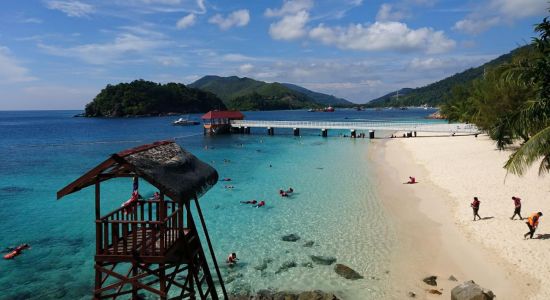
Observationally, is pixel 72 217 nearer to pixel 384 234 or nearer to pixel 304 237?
pixel 304 237

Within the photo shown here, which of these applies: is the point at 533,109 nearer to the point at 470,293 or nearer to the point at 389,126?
the point at 470,293

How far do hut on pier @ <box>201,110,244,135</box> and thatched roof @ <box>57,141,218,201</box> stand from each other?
206ft

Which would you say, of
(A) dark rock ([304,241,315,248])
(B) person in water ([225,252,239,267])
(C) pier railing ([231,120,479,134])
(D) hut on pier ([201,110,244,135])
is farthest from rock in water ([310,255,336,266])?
(D) hut on pier ([201,110,244,135])

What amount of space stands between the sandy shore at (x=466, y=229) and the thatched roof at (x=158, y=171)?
728 cm

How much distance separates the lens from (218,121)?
7519 centimetres

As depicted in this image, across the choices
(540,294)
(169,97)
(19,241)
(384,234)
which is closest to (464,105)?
(384,234)

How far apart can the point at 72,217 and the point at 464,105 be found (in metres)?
55.8

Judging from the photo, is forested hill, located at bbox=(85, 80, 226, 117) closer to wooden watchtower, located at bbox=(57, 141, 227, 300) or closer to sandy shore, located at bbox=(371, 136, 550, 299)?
sandy shore, located at bbox=(371, 136, 550, 299)

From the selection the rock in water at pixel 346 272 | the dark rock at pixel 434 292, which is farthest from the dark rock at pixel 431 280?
the rock in water at pixel 346 272

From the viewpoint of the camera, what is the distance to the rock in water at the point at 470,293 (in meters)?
10.4

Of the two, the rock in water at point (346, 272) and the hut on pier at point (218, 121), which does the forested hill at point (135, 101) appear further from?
the rock in water at point (346, 272)

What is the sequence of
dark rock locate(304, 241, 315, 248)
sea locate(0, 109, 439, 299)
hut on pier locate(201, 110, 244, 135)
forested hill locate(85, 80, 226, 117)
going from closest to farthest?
Answer: sea locate(0, 109, 439, 299) < dark rock locate(304, 241, 315, 248) < hut on pier locate(201, 110, 244, 135) < forested hill locate(85, 80, 226, 117)

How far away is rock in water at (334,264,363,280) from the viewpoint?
43.2 feet

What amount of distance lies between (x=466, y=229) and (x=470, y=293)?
6.90 m
